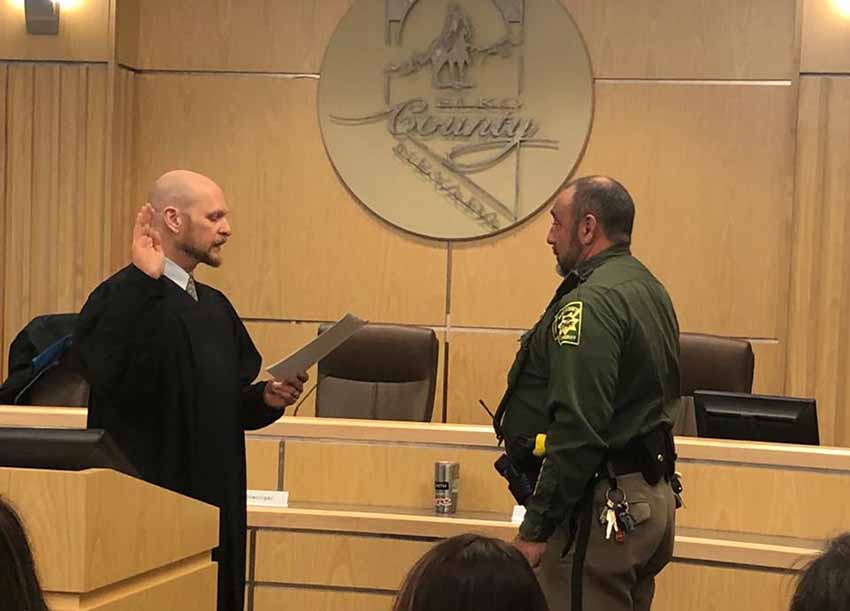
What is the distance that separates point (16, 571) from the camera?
4.25 feet

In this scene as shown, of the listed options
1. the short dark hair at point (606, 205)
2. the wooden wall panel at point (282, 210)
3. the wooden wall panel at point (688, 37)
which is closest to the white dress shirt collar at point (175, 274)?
the short dark hair at point (606, 205)

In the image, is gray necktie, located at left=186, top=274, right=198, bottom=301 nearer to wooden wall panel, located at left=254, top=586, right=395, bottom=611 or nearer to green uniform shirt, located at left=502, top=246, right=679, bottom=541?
green uniform shirt, located at left=502, top=246, right=679, bottom=541

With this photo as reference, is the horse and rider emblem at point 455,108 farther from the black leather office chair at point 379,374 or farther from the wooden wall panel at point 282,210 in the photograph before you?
the black leather office chair at point 379,374

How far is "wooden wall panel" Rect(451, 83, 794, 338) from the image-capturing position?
591cm

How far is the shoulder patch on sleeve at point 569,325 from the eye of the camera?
9.34ft

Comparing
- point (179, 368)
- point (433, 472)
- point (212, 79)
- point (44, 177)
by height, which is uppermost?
point (212, 79)

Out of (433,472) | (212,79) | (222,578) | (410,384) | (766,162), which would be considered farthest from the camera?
(212,79)

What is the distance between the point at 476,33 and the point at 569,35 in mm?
428

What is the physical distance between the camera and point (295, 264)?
6.25 metres

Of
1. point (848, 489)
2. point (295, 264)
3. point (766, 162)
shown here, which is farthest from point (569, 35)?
point (848, 489)

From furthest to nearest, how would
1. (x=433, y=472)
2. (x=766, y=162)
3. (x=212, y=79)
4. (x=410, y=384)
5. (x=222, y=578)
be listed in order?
(x=212, y=79)
(x=766, y=162)
(x=410, y=384)
(x=433, y=472)
(x=222, y=578)

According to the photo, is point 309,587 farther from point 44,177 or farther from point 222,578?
point 44,177

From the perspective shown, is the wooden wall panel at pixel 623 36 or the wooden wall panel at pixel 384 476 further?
the wooden wall panel at pixel 623 36

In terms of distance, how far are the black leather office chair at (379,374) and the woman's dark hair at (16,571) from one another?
3.76m
